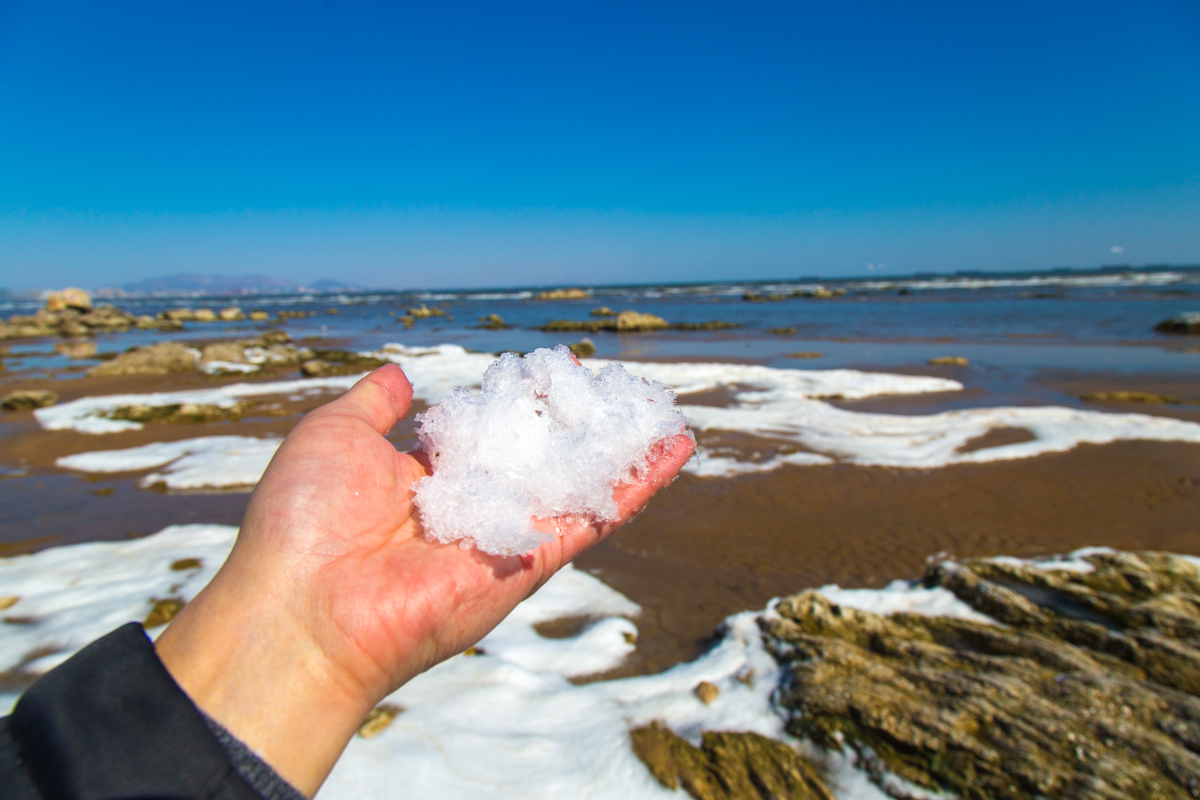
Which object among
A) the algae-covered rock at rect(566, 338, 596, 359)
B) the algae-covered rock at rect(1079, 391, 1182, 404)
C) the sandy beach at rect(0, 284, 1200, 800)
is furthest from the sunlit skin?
the algae-covered rock at rect(566, 338, 596, 359)

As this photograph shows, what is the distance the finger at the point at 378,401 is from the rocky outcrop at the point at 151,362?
17.2 m

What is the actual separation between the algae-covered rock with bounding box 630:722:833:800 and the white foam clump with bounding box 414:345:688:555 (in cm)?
141

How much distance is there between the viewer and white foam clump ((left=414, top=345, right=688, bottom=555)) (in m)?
1.91

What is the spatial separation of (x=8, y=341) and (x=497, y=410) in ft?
126

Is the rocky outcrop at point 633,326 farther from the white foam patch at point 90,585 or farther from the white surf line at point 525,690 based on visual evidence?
the white surf line at point 525,690

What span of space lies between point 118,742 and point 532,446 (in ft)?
4.45

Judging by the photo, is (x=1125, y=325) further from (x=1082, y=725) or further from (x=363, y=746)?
(x=363, y=746)

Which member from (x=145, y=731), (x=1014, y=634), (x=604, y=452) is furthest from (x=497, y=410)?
(x=1014, y=634)

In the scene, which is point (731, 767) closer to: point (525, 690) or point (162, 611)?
point (525, 690)

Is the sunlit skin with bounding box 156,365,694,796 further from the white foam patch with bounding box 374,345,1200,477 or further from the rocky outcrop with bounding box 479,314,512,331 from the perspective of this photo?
the rocky outcrop with bounding box 479,314,512,331

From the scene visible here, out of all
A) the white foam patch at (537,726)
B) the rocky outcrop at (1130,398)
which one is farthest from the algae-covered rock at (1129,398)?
the white foam patch at (537,726)

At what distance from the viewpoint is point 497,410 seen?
2.22 meters

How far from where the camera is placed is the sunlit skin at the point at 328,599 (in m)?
1.50

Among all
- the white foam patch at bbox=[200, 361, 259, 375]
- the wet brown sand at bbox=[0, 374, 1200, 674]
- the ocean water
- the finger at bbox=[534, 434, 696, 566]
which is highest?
the finger at bbox=[534, 434, 696, 566]
